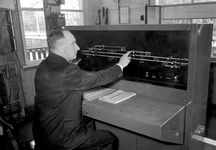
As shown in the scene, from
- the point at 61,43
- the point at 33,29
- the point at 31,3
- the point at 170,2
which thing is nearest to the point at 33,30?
the point at 33,29

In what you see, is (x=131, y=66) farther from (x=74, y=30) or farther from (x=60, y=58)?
(x=74, y=30)

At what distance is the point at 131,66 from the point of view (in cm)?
202

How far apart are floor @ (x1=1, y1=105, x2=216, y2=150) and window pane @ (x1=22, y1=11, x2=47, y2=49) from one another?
4.72ft

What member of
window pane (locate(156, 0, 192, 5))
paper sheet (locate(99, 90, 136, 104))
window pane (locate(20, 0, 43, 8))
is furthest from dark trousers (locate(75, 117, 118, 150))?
window pane (locate(156, 0, 192, 5))

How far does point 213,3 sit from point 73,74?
350 centimetres

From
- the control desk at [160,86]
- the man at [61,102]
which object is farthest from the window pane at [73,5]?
the man at [61,102]

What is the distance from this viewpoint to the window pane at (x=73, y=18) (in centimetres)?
472

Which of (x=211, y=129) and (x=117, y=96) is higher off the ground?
(x=117, y=96)

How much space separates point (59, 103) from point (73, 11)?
141 inches

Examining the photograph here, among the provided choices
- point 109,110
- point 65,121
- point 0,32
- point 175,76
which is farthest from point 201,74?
point 0,32

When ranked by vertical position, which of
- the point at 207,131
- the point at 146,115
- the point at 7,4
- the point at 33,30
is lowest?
the point at 207,131

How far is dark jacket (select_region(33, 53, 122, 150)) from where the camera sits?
1.54 metres

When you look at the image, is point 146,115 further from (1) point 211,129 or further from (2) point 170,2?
(2) point 170,2

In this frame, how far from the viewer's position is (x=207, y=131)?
9.32 feet
